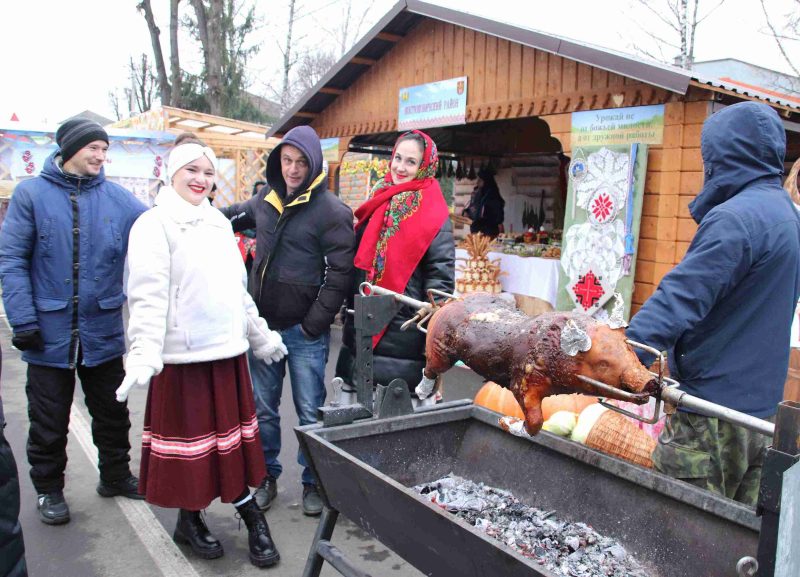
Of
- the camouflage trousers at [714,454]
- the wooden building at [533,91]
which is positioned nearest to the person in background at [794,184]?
the wooden building at [533,91]

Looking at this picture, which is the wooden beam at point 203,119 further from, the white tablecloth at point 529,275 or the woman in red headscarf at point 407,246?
the woman in red headscarf at point 407,246

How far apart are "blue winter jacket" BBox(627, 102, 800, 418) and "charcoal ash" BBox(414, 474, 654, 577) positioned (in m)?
0.66

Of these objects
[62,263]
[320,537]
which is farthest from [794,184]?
[62,263]

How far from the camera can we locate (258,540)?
10.7 ft

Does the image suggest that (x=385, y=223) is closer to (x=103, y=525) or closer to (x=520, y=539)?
(x=520, y=539)

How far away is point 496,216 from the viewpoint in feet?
35.0

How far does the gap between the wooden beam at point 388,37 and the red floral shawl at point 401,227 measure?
4.82 metres

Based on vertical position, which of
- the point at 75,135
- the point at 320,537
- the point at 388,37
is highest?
the point at 388,37

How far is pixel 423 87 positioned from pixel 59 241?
5019mm

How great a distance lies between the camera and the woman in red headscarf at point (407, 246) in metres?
3.36

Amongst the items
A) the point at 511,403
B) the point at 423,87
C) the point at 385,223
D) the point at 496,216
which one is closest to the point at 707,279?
the point at 385,223

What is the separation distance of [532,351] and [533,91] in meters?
4.85

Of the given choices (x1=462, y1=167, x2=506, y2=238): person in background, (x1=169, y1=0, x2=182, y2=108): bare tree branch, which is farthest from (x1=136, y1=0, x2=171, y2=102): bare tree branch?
(x1=462, y1=167, x2=506, y2=238): person in background

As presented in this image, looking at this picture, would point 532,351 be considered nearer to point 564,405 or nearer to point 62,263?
point 62,263
